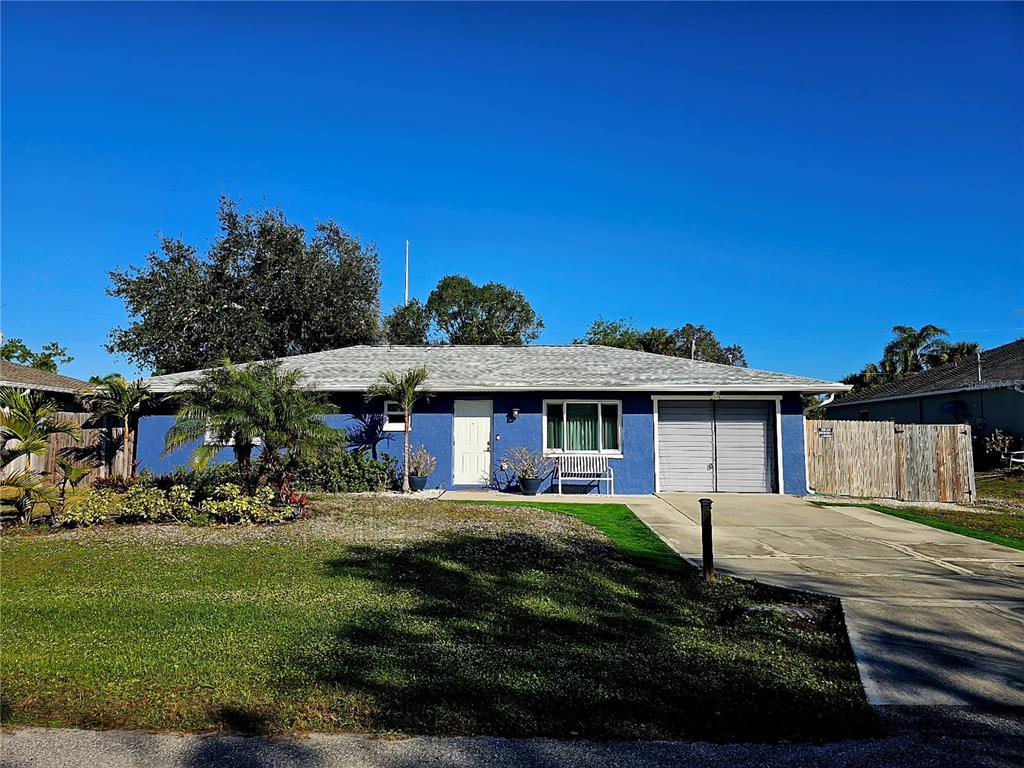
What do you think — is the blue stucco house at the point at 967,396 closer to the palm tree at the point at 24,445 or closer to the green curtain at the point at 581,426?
the green curtain at the point at 581,426

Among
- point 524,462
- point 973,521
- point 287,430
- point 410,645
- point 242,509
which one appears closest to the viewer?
point 410,645

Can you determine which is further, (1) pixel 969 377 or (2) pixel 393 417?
(1) pixel 969 377

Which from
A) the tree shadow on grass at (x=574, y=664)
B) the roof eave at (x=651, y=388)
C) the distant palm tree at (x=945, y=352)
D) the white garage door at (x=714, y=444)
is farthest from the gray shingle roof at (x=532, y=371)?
the distant palm tree at (x=945, y=352)

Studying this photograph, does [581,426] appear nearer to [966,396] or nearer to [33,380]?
[966,396]

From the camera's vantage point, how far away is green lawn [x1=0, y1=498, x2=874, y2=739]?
3.53 m

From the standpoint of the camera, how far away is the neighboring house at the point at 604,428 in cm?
1475

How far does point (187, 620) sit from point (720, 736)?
4.21m

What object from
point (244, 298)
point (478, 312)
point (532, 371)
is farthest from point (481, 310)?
point (532, 371)

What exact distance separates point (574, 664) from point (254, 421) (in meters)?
7.51

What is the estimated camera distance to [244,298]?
26.3 meters

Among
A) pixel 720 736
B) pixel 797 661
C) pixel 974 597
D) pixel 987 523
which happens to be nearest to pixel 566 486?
pixel 987 523

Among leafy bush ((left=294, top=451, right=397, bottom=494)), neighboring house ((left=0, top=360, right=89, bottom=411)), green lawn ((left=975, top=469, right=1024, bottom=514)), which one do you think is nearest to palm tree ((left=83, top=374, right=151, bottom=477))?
neighboring house ((left=0, top=360, right=89, bottom=411))

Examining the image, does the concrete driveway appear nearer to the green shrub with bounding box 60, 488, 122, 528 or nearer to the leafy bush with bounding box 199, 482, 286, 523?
the leafy bush with bounding box 199, 482, 286, 523

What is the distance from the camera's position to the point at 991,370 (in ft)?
70.6
